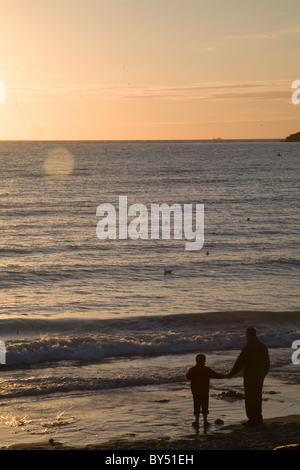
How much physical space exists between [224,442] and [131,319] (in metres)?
12.4

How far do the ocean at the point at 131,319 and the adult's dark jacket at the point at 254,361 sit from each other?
1.45 m

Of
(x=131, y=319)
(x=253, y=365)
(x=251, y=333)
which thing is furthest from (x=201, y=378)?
(x=131, y=319)

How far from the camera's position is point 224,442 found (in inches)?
417

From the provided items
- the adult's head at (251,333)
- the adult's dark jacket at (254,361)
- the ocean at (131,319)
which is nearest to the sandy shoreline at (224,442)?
the ocean at (131,319)

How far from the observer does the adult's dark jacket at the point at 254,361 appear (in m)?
11.2

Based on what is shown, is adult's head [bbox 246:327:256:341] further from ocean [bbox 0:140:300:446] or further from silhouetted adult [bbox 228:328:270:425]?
ocean [bbox 0:140:300:446]

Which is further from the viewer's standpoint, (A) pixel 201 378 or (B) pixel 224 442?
(A) pixel 201 378

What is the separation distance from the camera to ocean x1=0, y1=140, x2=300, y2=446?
13.5 metres

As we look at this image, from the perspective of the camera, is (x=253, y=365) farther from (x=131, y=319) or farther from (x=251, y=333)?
(x=131, y=319)

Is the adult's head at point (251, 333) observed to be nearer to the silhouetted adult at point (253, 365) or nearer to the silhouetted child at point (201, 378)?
the silhouetted adult at point (253, 365)

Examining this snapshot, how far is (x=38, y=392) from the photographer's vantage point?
15109 millimetres

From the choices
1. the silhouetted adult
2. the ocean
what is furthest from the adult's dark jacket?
the ocean

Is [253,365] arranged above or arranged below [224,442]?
above

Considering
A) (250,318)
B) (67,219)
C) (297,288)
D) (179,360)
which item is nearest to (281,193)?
(67,219)
